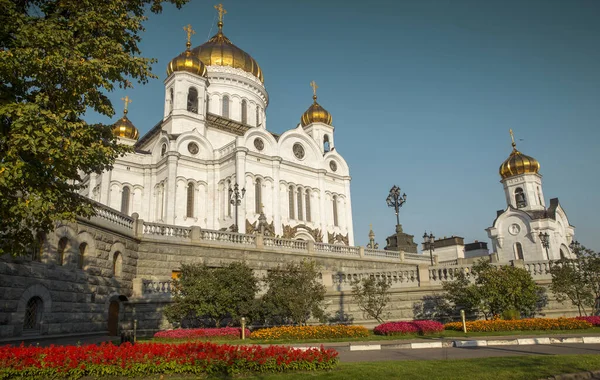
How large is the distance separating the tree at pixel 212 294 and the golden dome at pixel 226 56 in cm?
3650

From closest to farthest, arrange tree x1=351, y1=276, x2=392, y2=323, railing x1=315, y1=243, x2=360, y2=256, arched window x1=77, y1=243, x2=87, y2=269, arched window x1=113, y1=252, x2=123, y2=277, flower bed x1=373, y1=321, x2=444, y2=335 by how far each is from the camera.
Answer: flower bed x1=373, y1=321, x2=444, y2=335 → arched window x1=77, y1=243, x2=87, y2=269 → tree x1=351, y1=276, x2=392, y2=323 → arched window x1=113, y1=252, x2=123, y2=277 → railing x1=315, y1=243, x2=360, y2=256

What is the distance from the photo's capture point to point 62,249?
15852 millimetres

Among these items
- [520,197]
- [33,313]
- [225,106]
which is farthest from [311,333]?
[520,197]

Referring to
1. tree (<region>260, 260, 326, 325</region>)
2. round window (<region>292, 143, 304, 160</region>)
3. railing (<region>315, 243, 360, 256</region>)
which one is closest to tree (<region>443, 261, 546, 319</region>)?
tree (<region>260, 260, 326, 325</region>)

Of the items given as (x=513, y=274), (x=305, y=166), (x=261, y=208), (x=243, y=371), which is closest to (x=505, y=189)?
(x=305, y=166)

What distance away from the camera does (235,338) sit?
52.4ft

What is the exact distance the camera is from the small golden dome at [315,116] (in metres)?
52.8

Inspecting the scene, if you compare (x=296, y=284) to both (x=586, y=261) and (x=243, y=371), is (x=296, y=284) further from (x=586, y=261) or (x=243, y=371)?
(x=586, y=261)

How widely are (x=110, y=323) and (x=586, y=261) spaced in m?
20.4

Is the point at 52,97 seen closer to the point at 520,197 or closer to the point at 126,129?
the point at 126,129

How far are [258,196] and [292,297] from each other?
22.5 metres

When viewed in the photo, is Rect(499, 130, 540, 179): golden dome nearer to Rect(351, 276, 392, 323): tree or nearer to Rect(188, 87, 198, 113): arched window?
Rect(188, 87, 198, 113): arched window

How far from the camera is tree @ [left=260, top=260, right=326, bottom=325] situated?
1726cm

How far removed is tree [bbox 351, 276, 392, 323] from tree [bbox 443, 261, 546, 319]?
2.64 meters
